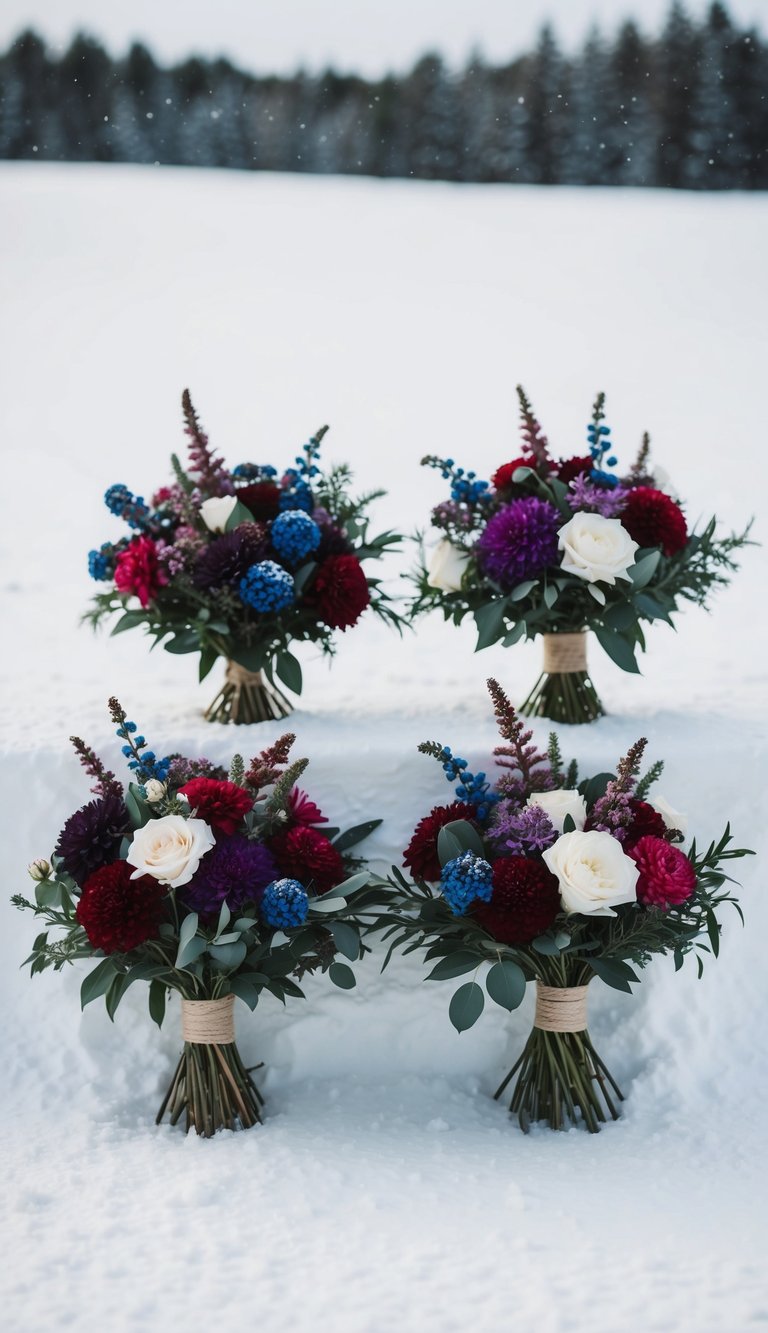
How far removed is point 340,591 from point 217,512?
17 centimetres

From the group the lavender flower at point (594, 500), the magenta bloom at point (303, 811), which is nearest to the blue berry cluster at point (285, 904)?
the magenta bloom at point (303, 811)

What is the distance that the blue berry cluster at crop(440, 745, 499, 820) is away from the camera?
4.71 feet

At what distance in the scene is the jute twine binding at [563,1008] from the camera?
142cm

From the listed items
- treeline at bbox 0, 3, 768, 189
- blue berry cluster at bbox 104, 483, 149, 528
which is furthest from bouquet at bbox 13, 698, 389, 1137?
treeline at bbox 0, 3, 768, 189

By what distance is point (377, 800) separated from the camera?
1.57 meters

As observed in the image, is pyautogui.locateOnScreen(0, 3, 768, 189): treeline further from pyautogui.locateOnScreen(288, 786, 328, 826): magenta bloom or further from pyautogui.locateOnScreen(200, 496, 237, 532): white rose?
pyautogui.locateOnScreen(288, 786, 328, 826): magenta bloom

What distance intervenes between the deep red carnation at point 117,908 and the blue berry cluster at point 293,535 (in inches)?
16.9

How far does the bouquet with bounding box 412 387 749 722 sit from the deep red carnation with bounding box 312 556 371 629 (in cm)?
11

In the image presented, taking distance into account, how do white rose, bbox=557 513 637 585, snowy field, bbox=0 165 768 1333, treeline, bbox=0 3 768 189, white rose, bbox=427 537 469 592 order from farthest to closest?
treeline, bbox=0 3 768 189 < white rose, bbox=427 537 469 592 < white rose, bbox=557 513 637 585 < snowy field, bbox=0 165 768 1333

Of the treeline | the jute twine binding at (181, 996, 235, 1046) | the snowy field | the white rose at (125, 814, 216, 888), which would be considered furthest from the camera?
the treeline

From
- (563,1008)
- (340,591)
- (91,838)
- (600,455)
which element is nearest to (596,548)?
(600,455)

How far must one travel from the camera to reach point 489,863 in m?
1.39

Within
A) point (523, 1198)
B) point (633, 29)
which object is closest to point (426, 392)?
point (633, 29)

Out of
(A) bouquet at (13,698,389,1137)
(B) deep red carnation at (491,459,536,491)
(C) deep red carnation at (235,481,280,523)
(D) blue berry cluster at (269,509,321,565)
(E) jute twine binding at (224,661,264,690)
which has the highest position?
(B) deep red carnation at (491,459,536,491)
